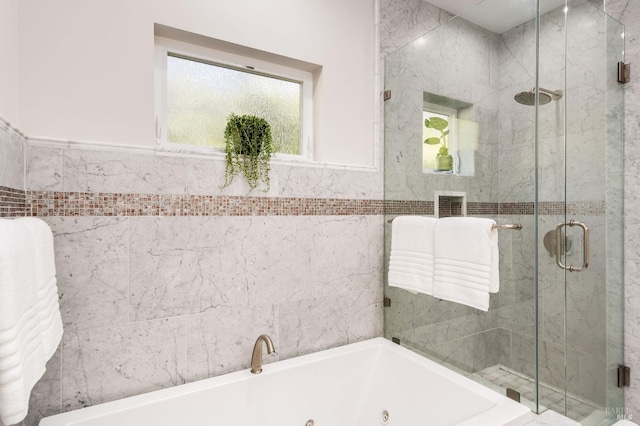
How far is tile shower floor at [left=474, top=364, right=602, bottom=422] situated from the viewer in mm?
1415

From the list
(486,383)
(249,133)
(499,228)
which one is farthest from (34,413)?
(499,228)

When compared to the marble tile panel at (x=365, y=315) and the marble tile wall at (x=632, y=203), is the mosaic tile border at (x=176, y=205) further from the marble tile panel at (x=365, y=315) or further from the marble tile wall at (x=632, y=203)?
the marble tile wall at (x=632, y=203)

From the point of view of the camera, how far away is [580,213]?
1.58 meters

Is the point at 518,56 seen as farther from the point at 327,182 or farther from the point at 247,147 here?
the point at 247,147

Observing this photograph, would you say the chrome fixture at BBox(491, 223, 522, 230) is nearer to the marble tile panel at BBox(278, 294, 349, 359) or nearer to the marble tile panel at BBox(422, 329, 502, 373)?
the marble tile panel at BBox(422, 329, 502, 373)

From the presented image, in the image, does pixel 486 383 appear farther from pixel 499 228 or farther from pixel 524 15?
pixel 524 15

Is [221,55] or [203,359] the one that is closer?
[203,359]

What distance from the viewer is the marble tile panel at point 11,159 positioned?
1.04m

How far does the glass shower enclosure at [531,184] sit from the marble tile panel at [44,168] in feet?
5.37

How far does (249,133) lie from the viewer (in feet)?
5.40

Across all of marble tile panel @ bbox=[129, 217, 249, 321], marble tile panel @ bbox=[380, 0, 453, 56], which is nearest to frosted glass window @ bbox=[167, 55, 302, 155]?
marble tile panel @ bbox=[129, 217, 249, 321]

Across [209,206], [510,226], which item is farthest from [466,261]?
[209,206]

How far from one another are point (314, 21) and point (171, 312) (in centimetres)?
166

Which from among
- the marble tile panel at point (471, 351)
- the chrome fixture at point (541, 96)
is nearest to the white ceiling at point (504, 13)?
the chrome fixture at point (541, 96)
